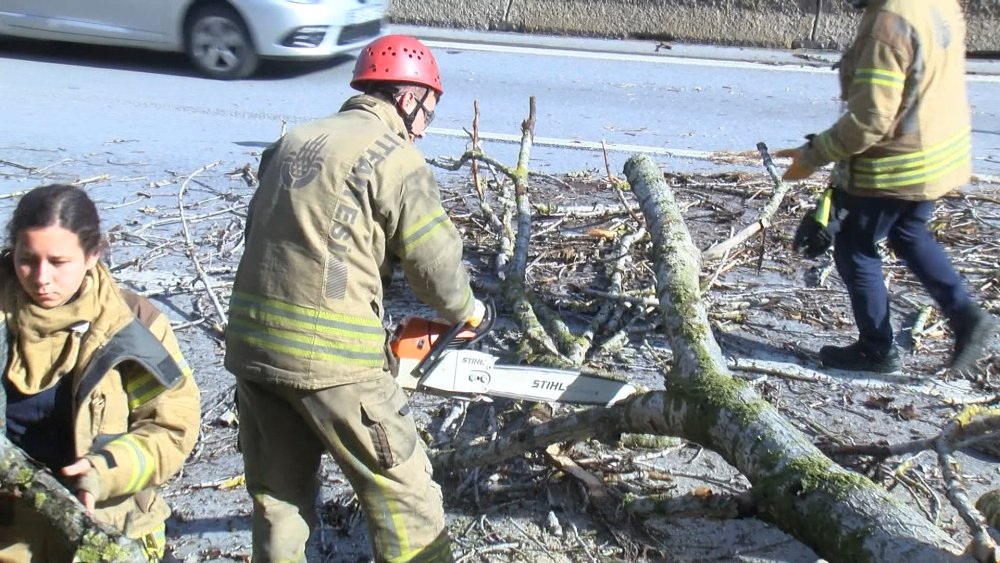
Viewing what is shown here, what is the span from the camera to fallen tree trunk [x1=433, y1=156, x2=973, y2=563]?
242 centimetres

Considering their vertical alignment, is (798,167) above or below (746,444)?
above

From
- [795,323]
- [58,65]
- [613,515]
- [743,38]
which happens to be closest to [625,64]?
[743,38]

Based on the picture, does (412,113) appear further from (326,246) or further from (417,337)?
(417,337)

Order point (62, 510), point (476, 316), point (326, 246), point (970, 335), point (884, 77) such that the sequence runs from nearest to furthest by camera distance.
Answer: point (62, 510) → point (326, 246) → point (476, 316) → point (884, 77) → point (970, 335)

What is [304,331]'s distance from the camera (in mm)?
2551

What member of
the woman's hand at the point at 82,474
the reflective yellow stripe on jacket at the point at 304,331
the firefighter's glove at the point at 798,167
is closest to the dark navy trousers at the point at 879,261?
the firefighter's glove at the point at 798,167

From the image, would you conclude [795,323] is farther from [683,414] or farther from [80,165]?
[80,165]

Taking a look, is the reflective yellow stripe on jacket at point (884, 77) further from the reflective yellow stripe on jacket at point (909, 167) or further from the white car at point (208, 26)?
the white car at point (208, 26)

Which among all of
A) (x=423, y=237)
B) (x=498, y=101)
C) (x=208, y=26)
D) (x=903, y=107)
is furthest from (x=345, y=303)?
(x=208, y=26)

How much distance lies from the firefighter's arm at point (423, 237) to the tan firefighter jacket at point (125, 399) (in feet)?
2.03

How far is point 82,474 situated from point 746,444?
1.71 m

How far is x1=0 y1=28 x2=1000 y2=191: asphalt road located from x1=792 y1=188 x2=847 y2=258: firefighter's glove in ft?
9.36

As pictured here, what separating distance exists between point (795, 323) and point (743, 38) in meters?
7.74

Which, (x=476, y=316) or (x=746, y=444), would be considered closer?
(x=746, y=444)
